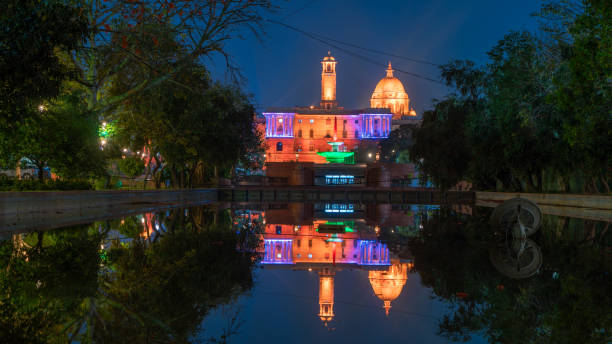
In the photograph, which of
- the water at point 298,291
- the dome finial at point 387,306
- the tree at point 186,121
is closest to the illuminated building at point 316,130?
the tree at point 186,121

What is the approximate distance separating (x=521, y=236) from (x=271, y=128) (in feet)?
410

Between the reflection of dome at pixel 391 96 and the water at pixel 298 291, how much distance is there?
159622 mm

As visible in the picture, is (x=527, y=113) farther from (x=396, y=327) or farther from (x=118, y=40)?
(x=396, y=327)

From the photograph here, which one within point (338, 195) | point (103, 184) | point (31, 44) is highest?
point (31, 44)

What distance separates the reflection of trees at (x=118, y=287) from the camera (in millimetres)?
4598

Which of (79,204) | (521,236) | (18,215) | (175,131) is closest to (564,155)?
(521,236)

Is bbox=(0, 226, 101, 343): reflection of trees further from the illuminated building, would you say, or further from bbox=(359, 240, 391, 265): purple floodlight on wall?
the illuminated building

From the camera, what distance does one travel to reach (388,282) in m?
6.90

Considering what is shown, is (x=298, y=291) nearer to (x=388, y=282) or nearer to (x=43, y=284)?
(x=388, y=282)

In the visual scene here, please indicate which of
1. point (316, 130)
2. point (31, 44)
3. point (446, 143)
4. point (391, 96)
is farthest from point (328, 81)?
point (31, 44)

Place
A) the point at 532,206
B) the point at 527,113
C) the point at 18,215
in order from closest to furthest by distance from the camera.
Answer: the point at 532,206 → the point at 18,215 → the point at 527,113

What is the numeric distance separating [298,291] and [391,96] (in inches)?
6574

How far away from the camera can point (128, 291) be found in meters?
6.16

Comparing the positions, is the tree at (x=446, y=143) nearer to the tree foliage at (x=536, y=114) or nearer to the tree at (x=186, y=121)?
the tree foliage at (x=536, y=114)
